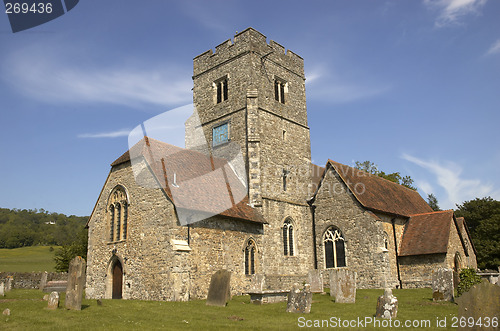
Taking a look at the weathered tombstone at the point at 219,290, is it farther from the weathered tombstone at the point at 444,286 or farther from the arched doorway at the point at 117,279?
the weathered tombstone at the point at 444,286

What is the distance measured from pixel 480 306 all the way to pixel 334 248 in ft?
58.2

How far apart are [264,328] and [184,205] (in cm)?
994

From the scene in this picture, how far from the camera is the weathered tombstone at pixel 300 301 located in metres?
14.3

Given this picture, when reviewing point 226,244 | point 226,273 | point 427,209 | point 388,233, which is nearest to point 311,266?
point 388,233

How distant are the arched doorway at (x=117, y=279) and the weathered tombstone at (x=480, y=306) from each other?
17.0m

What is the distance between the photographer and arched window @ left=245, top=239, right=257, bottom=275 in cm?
2328

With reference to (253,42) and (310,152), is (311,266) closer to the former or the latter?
(310,152)

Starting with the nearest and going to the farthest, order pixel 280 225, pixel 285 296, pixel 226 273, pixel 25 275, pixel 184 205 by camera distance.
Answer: pixel 226 273 < pixel 285 296 < pixel 184 205 < pixel 280 225 < pixel 25 275

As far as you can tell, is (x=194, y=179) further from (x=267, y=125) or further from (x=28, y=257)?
(x=28, y=257)

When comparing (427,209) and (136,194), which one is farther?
(427,209)

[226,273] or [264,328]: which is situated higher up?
[226,273]

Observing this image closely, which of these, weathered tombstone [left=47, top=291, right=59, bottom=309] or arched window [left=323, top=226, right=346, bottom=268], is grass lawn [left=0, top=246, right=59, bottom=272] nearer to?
arched window [left=323, top=226, right=346, bottom=268]

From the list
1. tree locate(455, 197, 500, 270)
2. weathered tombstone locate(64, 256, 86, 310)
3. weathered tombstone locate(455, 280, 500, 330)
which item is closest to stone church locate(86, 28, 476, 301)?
weathered tombstone locate(64, 256, 86, 310)

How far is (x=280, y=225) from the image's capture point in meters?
26.2
